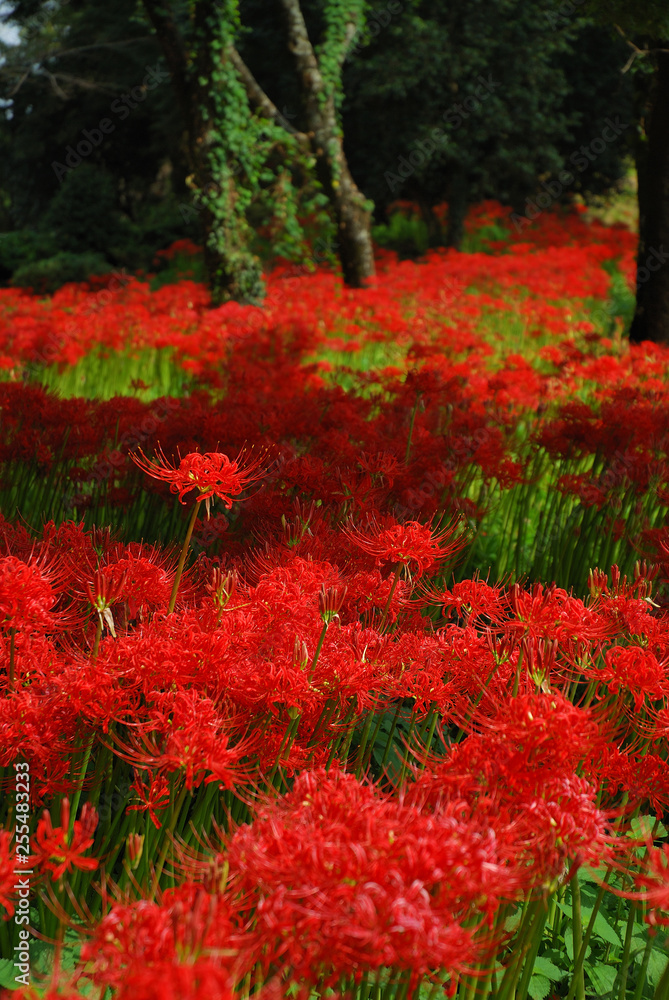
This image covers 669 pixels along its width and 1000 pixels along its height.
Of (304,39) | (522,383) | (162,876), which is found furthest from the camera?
(304,39)

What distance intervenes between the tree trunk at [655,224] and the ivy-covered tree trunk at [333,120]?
5803 mm

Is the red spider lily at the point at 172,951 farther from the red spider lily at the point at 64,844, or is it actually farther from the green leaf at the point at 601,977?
the green leaf at the point at 601,977

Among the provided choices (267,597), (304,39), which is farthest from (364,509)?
(304,39)

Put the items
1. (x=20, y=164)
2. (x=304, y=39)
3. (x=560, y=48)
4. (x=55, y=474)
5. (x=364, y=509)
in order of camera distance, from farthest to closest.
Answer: (x=20, y=164) → (x=560, y=48) → (x=304, y=39) → (x=55, y=474) → (x=364, y=509)

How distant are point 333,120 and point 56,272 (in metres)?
6.17

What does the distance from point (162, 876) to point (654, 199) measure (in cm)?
759

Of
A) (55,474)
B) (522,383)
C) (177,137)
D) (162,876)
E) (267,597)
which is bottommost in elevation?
(162,876)

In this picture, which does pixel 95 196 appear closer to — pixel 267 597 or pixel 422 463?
pixel 422 463

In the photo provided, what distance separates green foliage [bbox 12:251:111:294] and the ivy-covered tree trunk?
5219 millimetres

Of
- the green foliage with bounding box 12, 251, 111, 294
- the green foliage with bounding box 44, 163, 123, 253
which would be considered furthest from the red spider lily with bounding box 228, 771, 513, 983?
the green foliage with bounding box 44, 163, 123, 253

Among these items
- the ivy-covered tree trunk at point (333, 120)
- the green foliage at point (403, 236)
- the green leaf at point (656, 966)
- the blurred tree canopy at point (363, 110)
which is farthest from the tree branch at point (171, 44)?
the green leaf at point (656, 966)

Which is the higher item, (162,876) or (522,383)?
(522,383)

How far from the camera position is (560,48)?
56.9 ft

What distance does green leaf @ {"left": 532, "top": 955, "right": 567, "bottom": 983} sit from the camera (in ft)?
6.01
